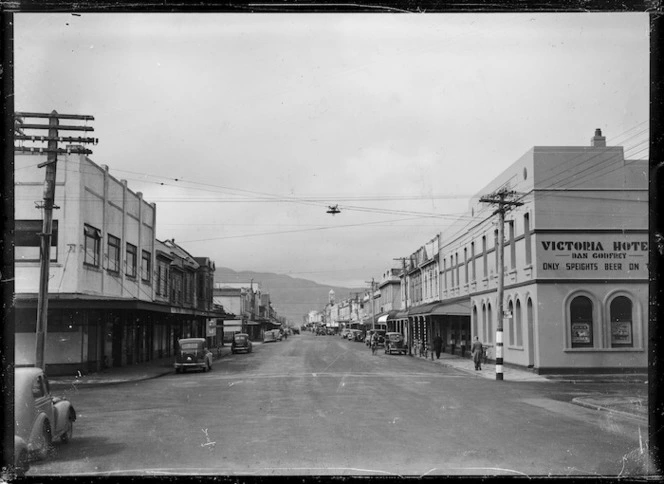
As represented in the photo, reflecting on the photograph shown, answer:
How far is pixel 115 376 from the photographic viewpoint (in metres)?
26.9

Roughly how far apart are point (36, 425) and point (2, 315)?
13.9 ft

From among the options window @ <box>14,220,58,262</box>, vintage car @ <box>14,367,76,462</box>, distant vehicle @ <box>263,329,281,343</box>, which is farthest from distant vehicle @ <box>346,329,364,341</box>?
vintage car @ <box>14,367,76,462</box>

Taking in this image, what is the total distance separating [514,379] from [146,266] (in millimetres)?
22624

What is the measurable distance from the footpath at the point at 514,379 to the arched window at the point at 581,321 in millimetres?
1841

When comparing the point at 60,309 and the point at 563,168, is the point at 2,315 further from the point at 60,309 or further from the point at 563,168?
the point at 563,168

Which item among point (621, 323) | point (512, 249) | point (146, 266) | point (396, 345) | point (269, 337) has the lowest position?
point (269, 337)

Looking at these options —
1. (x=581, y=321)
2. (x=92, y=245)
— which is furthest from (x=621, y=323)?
(x=92, y=245)

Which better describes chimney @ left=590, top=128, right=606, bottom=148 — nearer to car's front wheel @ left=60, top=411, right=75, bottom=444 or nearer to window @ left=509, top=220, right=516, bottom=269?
window @ left=509, top=220, right=516, bottom=269

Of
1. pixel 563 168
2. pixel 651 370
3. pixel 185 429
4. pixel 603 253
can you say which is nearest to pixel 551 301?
pixel 603 253

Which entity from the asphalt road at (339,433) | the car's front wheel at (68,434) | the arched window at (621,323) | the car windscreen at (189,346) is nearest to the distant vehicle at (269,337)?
the car windscreen at (189,346)

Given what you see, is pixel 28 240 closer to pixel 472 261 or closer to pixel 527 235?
pixel 527 235

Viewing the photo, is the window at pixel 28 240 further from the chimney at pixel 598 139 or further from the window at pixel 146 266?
the chimney at pixel 598 139

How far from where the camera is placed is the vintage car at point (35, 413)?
8828mm

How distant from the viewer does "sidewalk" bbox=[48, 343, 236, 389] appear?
76.8 feet
